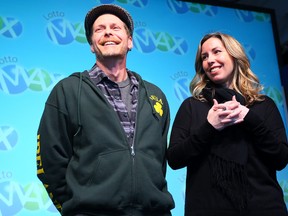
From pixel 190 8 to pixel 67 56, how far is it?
1102 millimetres

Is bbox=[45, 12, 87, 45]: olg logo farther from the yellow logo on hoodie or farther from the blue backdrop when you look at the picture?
the yellow logo on hoodie

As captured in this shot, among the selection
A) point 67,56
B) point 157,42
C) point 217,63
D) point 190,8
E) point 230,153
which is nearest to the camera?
point 230,153

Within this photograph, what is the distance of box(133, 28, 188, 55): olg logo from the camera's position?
116 inches

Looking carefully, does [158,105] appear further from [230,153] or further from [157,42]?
[157,42]

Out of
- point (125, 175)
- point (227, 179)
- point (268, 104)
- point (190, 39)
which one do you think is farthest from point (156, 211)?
point (190, 39)

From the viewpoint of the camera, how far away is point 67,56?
2678 millimetres

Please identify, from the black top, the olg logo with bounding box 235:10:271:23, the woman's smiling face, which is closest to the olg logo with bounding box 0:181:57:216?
the black top

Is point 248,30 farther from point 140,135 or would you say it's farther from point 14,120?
point 140,135

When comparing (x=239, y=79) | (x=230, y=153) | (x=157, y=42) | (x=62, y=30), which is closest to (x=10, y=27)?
(x=62, y=30)

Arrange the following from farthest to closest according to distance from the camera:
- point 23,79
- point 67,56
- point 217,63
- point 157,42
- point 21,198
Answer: point 157,42 < point 67,56 < point 23,79 < point 21,198 < point 217,63

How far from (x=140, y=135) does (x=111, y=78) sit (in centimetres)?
27

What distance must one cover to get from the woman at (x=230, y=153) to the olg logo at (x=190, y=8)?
157 centimetres

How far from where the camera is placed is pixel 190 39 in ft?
10.3

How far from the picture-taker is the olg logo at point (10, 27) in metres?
2.57
